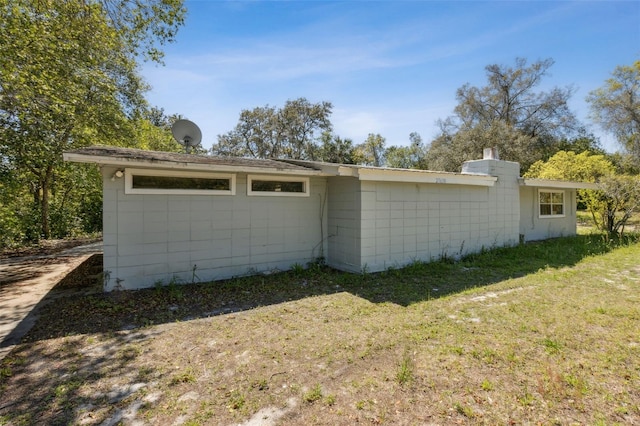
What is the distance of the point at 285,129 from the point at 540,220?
75.7 ft

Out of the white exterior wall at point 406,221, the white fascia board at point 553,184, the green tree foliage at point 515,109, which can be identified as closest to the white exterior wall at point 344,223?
the white exterior wall at point 406,221

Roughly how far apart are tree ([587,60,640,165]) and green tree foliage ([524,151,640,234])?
14095 mm

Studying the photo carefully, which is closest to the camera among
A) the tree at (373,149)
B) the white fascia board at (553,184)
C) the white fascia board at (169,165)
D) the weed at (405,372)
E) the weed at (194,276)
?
the weed at (405,372)

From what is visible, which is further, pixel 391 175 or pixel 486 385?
pixel 391 175

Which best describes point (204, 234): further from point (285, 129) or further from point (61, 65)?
point (285, 129)

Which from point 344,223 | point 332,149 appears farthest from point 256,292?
point 332,149

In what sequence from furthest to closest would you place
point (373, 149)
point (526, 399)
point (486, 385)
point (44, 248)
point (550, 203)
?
point (373, 149), point (550, 203), point (44, 248), point (486, 385), point (526, 399)

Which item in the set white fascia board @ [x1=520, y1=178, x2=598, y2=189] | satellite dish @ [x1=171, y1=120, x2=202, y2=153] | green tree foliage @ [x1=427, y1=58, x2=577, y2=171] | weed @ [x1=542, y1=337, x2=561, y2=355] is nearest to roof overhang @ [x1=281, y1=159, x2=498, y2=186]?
white fascia board @ [x1=520, y1=178, x2=598, y2=189]

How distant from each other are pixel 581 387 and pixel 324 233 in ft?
18.8

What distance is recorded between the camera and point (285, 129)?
100 feet

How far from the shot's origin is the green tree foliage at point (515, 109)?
27641 millimetres

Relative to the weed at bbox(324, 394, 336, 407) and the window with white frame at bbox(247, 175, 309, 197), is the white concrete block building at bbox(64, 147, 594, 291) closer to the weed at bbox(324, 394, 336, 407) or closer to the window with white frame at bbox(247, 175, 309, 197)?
the window with white frame at bbox(247, 175, 309, 197)

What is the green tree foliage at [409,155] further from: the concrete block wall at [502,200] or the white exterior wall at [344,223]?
the white exterior wall at [344,223]

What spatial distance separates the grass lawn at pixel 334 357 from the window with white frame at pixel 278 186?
215 centimetres
